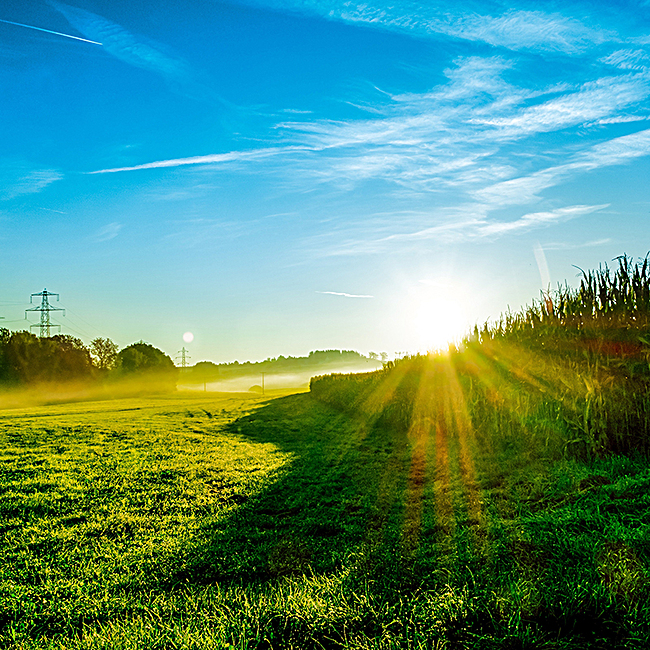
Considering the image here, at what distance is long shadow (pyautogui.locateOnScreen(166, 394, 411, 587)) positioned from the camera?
3787 mm

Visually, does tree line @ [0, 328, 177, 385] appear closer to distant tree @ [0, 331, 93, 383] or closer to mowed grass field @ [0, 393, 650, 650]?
distant tree @ [0, 331, 93, 383]

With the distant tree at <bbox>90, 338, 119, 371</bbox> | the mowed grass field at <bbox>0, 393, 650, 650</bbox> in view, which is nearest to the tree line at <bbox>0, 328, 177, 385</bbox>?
the distant tree at <bbox>90, 338, 119, 371</bbox>

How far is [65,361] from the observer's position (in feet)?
163

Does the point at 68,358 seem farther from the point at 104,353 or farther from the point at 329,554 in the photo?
the point at 329,554

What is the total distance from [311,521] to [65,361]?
5369 centimetres

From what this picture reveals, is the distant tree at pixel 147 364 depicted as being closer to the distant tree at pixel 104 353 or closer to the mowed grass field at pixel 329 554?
the distant tree at pixel 104 353

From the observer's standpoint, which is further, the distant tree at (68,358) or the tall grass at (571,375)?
Result: the distant tree at (68,358)

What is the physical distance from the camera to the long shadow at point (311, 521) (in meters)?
3.79

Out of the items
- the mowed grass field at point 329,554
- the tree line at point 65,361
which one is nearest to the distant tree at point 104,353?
the tree line at point 65,361

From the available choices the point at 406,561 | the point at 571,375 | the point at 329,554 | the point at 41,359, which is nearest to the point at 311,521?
the point at 329,554

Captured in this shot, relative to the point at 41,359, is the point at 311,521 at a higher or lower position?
lower

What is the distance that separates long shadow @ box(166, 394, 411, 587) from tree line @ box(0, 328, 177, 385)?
47.2 meters

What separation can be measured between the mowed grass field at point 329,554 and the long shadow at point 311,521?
0.09 feet

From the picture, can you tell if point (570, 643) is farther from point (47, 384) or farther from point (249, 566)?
point (47, 384)
